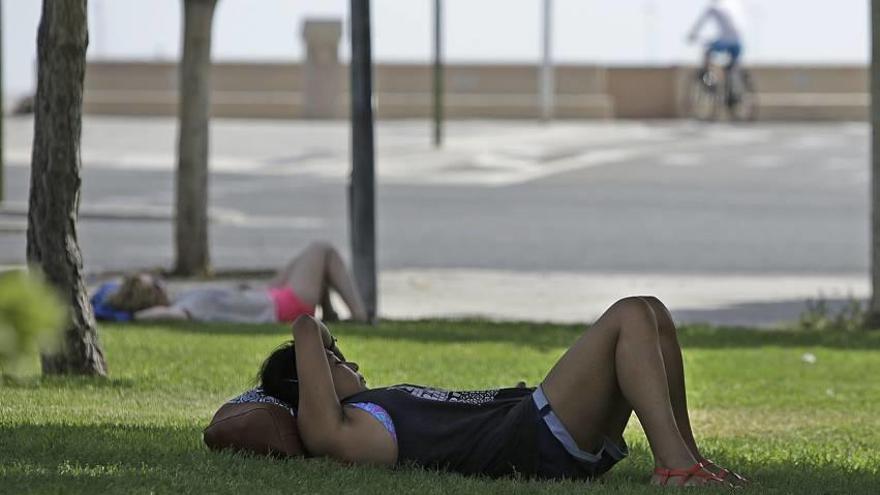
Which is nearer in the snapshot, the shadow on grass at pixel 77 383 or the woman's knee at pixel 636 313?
the woman's knee at pixel 636 313

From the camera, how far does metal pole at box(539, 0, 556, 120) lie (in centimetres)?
4759

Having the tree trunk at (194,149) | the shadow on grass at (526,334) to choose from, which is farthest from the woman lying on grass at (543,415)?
the tree trunk at (194,149)

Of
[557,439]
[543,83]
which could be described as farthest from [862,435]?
[543,83]

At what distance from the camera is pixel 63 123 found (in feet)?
27.3

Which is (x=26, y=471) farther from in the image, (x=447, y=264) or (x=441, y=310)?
(x=447, y=264)

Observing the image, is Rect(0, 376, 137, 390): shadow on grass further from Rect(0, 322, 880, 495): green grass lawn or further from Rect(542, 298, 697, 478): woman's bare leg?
Rect(542, 298, 697, 478): woman's bare leg

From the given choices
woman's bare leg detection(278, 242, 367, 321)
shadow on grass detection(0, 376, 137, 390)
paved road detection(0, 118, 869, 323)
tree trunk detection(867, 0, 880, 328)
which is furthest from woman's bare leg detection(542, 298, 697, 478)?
paved road detection(0, 118, 869, 323)

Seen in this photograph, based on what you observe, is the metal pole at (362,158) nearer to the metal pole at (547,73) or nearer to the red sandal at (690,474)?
the red sandal at (690,474)

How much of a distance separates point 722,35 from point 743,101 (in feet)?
14.8

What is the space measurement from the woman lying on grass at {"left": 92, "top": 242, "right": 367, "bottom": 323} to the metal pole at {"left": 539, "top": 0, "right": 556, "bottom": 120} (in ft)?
115

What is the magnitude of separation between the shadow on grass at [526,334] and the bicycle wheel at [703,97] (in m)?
33.4

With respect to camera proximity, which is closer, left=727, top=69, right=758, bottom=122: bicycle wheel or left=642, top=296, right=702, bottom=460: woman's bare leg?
left=642, top=296, right=702, bottom=460: woman's bare leg

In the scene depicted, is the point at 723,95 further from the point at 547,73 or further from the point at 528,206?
the point at 528,206

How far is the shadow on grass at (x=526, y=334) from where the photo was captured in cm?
1144
